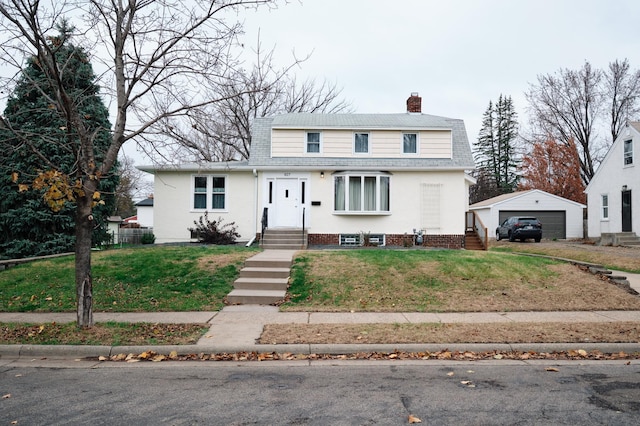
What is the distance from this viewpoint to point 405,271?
39.7 ft

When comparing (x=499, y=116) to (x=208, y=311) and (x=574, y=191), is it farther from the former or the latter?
(x=208, y=311)

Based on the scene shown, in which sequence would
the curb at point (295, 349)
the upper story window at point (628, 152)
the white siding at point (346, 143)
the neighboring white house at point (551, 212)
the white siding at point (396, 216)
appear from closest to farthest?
the curb at point (295, 349)
the white siding at point (396, 216)
the white siding at point (346, 143)
the upper story window at point (628, 152)
the neighboring white house at point (551, 212)

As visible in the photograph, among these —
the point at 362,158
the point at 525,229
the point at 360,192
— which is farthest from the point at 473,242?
the point at 525,229

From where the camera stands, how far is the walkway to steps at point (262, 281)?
10.5 meters

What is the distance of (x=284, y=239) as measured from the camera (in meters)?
18.2

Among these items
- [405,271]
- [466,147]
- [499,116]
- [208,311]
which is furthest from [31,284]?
[499,116]

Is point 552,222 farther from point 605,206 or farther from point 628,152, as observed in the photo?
point 628,152

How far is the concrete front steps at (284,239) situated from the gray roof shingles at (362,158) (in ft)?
9.11

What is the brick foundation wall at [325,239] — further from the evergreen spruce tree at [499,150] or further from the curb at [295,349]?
the evergreen spruce tree at [499,150]

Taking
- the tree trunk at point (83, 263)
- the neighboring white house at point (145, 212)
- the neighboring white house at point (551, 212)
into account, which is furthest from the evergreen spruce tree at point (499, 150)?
the tree trunk at point (83, 263)

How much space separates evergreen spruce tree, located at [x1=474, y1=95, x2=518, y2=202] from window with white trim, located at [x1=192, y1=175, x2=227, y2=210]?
4220 centimetres

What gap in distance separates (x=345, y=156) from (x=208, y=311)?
11.9m

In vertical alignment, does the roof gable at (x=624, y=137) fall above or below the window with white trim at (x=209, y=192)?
above

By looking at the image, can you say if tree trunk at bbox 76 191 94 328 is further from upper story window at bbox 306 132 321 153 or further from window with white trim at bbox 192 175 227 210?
upper story window at bbox 306 132 321 153
